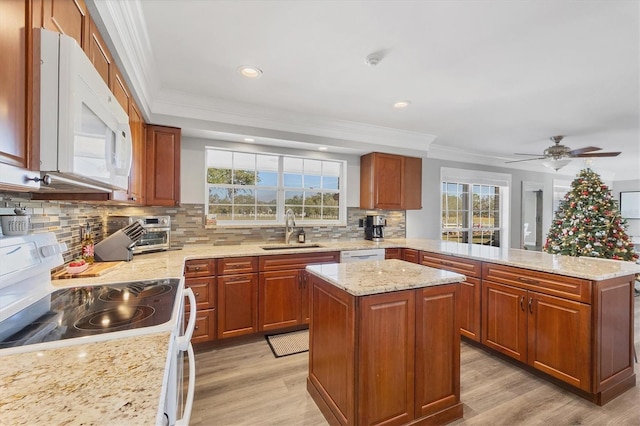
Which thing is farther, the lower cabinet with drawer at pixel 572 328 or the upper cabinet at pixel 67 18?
the lower cabinet with drawer at pixel 572 328

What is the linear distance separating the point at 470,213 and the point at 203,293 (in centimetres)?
481

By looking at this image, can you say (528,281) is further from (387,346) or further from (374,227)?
(374,227)

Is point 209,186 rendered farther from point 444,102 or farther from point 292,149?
point 444,102

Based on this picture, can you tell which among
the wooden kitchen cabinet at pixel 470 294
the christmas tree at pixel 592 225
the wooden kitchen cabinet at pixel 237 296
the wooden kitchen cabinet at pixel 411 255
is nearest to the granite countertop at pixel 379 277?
the wooden kitchen cabinet at pixel 470 294

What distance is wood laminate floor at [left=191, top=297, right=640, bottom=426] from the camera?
73.7 inches

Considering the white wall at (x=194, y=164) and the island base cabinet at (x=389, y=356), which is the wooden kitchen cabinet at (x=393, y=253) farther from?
the white wall at (x=194, y=164)

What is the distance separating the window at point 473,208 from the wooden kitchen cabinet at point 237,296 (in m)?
3.62

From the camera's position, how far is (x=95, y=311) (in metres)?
1.22

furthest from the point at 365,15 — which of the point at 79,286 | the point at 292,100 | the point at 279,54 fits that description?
the point at 79,286

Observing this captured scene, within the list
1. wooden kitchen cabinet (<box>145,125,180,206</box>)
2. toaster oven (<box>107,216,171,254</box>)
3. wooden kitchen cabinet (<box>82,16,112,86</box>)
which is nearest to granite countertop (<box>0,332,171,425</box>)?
wooden kitchen cabinet (<box>82,16,112,86</box>)

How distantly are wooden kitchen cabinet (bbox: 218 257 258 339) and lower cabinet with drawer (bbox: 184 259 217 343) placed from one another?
2.5 inches

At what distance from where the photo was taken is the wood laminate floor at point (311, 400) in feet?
6.14

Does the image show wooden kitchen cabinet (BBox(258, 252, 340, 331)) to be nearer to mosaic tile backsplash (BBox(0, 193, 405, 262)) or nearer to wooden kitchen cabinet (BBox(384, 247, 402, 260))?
mosaic tile backsplash (BBox(0, 193, 405, 262))

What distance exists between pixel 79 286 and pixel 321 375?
4.96 feet
